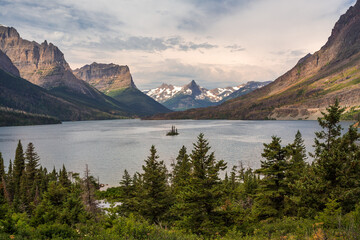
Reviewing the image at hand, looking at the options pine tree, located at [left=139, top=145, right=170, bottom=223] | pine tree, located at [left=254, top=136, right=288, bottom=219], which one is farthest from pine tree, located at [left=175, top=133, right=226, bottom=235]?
pine tree, located at [left=139, top=145, right=170, bottom=223]

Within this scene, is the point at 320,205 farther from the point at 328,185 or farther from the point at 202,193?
the point at 202,193

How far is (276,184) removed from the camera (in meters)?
25.4

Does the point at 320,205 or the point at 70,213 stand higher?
the point at 320,205

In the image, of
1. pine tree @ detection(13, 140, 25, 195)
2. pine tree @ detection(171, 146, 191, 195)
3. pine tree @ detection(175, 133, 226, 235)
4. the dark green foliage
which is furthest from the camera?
pine tree @ detection(13, 140, 25, 195)

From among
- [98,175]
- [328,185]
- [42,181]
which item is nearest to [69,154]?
[98,175]

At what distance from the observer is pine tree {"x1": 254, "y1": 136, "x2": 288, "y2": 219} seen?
2464 cm

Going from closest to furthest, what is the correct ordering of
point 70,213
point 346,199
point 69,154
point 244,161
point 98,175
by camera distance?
point 346,199 < point 70,213 < point 98,175 < point 244,161 < point 69,154

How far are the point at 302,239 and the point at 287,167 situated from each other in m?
11.7

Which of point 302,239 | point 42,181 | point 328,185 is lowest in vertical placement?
point 42,181

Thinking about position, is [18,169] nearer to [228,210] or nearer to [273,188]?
[228,210]

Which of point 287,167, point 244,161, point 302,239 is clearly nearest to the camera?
point 302,239

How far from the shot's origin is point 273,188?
83.2 ft

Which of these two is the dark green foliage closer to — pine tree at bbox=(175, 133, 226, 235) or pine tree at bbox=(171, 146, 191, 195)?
pine tree at bbox=(171, 146, 191, 195)

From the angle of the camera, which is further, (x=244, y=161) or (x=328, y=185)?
(x=244, y=161)
